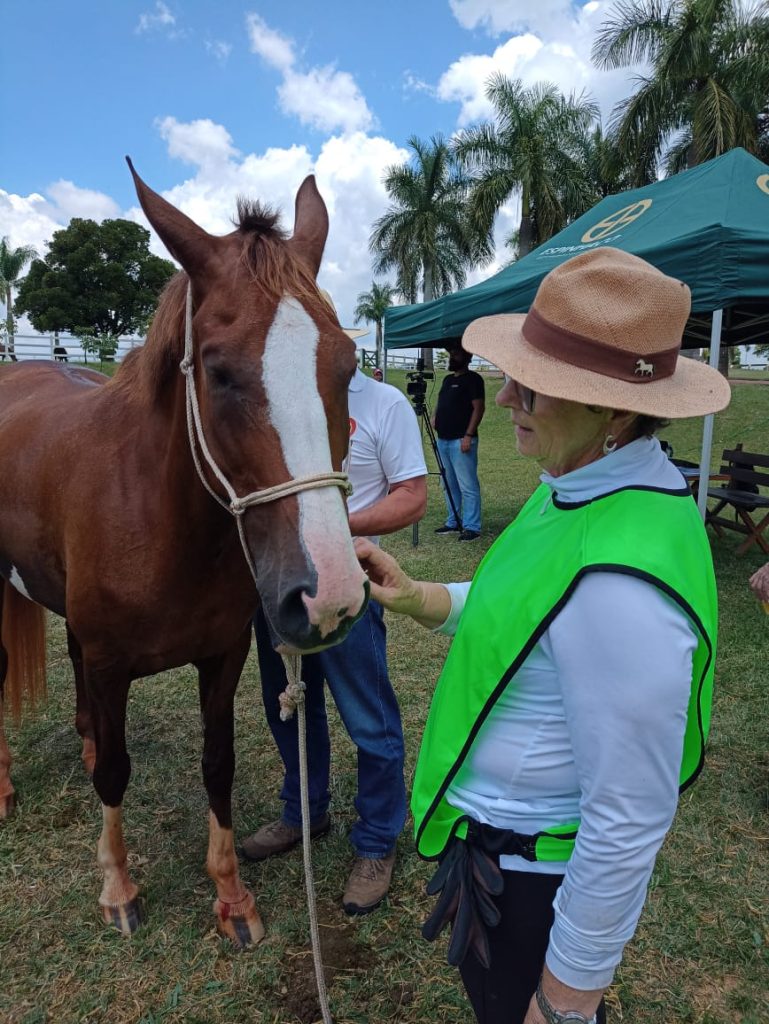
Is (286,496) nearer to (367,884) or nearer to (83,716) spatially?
(367,884)

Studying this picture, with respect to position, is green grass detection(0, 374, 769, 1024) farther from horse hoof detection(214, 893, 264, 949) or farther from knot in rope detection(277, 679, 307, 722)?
knot in rope detection(277, 679, 307, 722)

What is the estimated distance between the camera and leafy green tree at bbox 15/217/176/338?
38.9 meters

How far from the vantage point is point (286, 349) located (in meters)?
1.32

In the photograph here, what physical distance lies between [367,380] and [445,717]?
134cm

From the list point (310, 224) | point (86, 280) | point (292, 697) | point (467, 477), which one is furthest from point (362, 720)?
point (86, 280)

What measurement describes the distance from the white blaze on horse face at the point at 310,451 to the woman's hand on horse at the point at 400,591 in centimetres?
19

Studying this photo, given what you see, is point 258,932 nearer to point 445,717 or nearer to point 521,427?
point 445,717

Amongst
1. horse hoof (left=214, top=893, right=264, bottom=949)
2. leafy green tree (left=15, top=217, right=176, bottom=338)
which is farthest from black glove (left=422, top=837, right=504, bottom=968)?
leafy green tree (left=15, top=217, right=176, bottom=338)

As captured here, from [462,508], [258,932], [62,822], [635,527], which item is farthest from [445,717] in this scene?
[462,508]

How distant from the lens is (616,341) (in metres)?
0.93

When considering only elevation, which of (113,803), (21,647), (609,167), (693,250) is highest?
(609,167)

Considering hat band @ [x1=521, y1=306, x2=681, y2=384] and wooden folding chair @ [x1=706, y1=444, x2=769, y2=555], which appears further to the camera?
wooden folding chair @ [x1=706, y1=444, x2=769, y2=555]

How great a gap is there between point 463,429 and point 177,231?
19.6ft

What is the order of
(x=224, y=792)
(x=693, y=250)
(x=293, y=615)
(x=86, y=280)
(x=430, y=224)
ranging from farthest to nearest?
(x=86, y=280), (x=430, y=224), (x=693, y=250), (x=224, y=792), (x=293, y=615)
